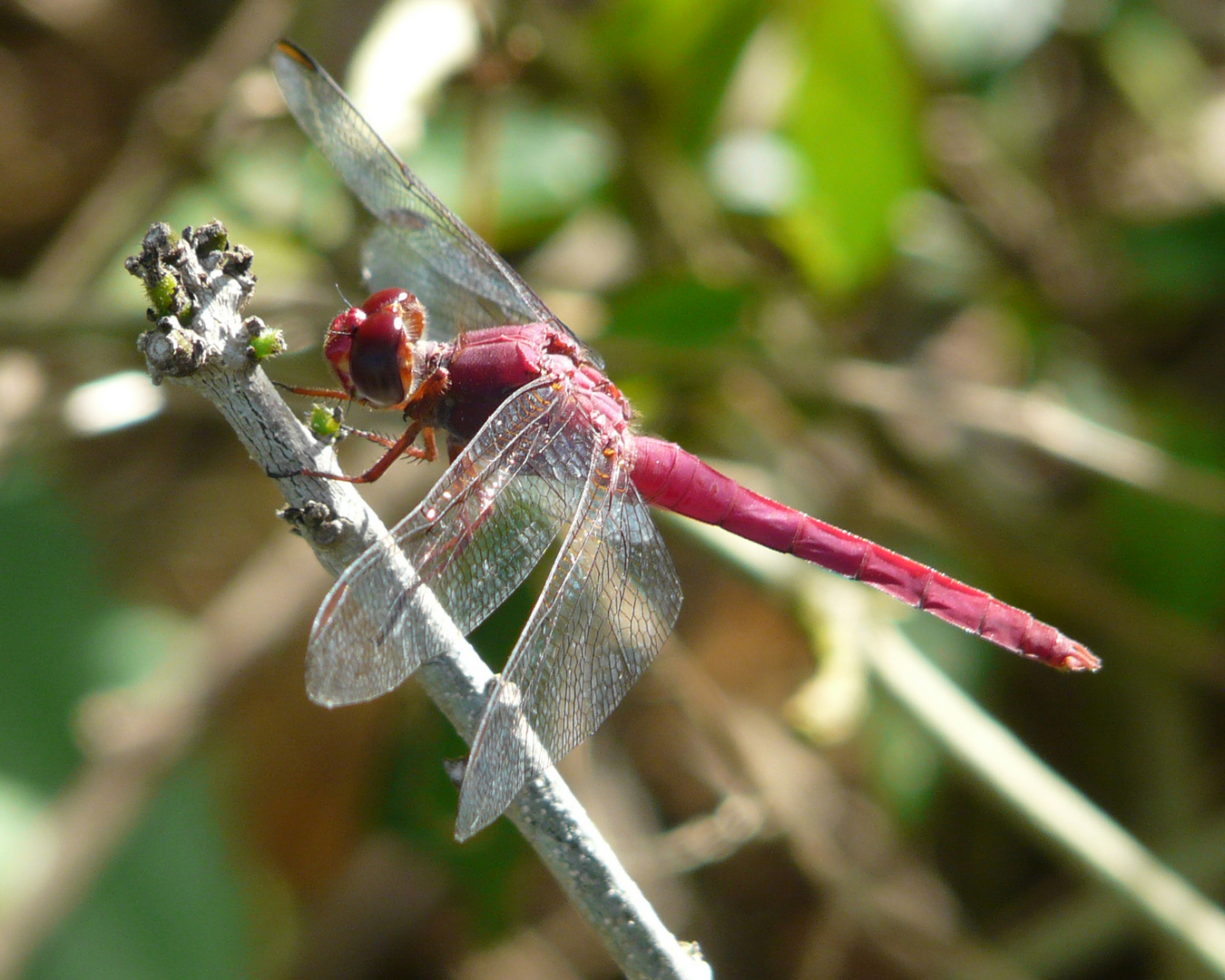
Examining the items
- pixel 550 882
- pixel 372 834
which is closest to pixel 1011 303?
pixel 550 882

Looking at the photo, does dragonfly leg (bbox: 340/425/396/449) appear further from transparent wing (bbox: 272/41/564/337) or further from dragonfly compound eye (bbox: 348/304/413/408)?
transparent wing (bbox: 272/41/564/337)

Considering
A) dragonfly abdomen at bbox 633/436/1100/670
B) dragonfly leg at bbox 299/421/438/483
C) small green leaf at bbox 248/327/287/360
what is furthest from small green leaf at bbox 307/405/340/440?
dragonfly abdomen at bbox 633/436/1100/670

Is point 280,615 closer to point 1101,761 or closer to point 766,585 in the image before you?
point 766,585


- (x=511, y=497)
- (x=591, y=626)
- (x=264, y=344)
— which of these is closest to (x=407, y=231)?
(x=511, y=497)

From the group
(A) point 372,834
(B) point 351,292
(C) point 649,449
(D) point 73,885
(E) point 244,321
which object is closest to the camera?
(E) point 244,321

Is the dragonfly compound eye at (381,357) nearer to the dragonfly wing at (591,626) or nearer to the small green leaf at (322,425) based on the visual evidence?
the dragonfly wing at (591,626)

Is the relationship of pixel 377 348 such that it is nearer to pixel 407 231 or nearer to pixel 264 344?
pixel 407 231
